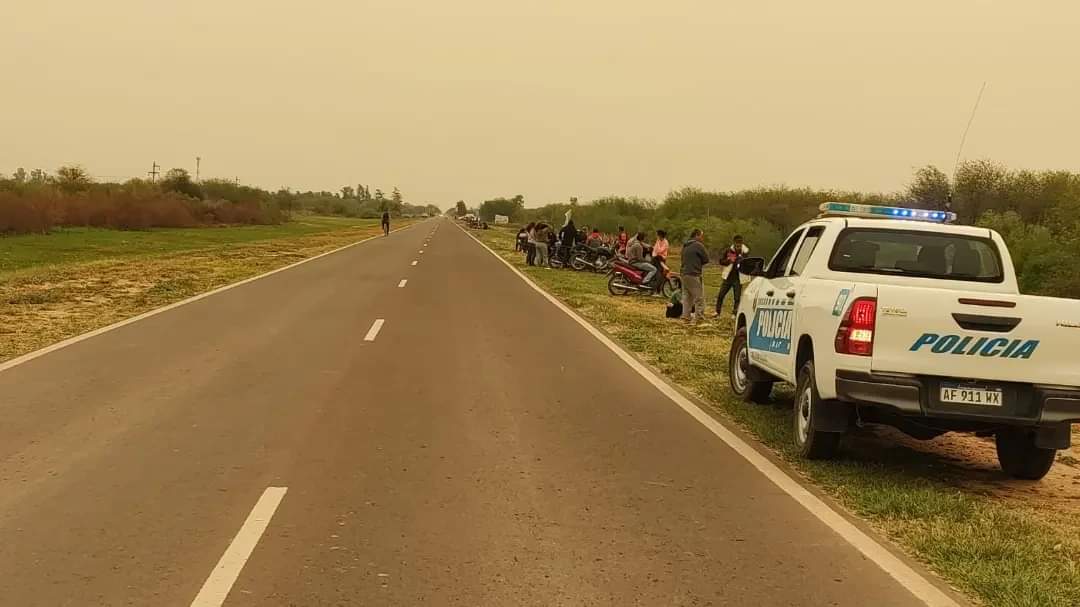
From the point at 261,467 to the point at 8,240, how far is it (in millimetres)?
40072

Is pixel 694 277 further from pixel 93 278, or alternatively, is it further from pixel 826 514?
pixel 93 278

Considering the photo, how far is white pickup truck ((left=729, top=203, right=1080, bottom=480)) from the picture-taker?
6277mm

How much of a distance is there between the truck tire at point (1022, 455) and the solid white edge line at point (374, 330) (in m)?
8.58

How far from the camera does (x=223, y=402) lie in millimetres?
8664

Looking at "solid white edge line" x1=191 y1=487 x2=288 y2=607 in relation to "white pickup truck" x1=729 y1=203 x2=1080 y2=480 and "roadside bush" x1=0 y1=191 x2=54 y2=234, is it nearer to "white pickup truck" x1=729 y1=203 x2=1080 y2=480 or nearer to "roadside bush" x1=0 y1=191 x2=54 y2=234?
"white pickup truck" x1=729 y1=203 x2=1080 y2=480

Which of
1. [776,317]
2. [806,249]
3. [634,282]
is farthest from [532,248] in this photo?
[776,317]

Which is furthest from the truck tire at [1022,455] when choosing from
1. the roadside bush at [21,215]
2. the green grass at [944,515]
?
the roadside bush at [21,215]

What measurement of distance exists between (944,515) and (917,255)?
2.89 metres

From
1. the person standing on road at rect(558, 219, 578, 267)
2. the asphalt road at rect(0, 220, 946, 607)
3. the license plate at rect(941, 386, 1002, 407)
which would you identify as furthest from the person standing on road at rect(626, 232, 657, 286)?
the license plate at rect(941, 386, 1002, 407)

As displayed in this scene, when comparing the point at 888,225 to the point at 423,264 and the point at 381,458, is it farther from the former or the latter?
the point at 423,264

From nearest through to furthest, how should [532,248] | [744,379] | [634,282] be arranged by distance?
[744,379] → [634,282] → [532,248]

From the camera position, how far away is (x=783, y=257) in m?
9.59

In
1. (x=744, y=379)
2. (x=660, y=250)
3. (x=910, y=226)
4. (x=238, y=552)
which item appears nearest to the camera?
(x=238, y=552)

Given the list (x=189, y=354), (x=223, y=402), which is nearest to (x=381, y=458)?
(x=223, y=402)
